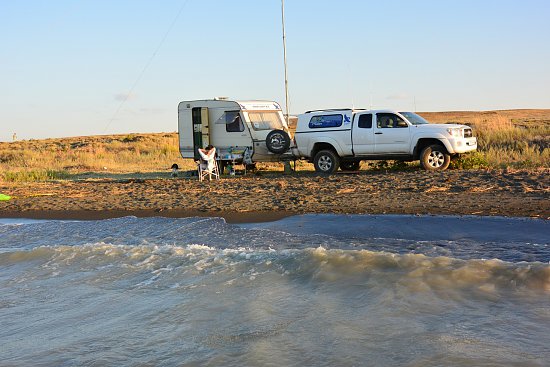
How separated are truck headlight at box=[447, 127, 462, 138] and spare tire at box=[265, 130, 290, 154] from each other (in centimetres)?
544

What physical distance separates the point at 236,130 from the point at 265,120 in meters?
1.11

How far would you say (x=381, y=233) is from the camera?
1140 centimetres

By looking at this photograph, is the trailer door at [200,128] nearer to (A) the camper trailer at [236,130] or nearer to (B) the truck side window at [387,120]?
(A) the camper trailer at [236,130]

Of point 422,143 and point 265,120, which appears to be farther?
point 265,120

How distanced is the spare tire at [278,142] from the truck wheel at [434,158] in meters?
4.89

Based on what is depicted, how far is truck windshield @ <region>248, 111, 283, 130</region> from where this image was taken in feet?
75.2

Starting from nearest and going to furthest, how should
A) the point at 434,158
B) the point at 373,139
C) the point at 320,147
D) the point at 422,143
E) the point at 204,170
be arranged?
the point at 434,158 → the point at 422,143 → the point at 373,139 → the point at 204,170 → the point at 320,147

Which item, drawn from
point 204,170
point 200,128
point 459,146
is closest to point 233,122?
point 200,128

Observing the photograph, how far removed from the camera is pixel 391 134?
64.0 feet

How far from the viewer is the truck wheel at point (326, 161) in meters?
20.5

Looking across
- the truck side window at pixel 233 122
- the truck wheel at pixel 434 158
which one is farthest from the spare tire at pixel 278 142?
the truck wheel at pixel 434 158

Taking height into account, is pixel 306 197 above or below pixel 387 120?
below

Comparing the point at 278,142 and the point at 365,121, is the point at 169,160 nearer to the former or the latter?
the point at 278,142

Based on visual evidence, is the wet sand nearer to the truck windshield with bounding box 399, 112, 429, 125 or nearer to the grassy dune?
the truck windshield with bounding box 399, 112, 429, 125
